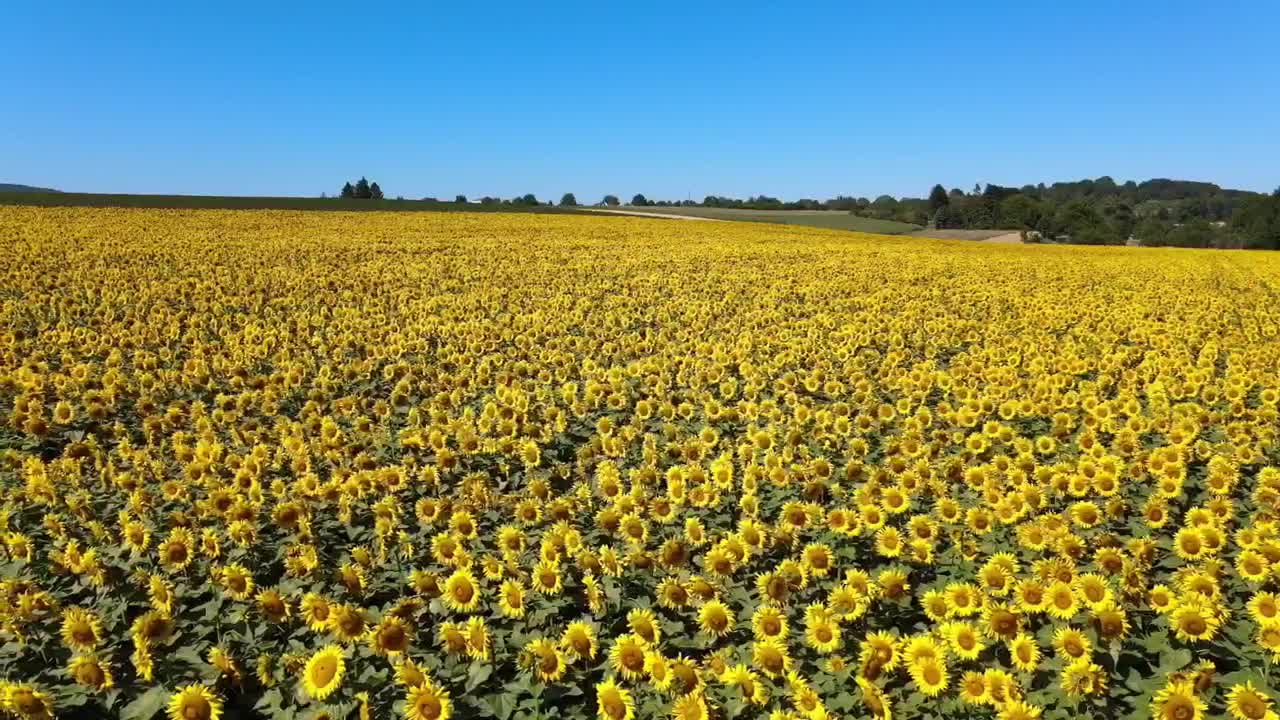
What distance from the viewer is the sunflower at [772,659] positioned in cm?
381

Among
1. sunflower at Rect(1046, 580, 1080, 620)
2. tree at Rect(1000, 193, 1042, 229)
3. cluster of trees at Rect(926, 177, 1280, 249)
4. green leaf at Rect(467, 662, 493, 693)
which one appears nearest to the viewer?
green leaf at Rect(467, 662, 493, 693)

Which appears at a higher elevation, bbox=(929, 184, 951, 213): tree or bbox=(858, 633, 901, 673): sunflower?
bbox=(929, 184, 951, 213): tree

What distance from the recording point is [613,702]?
364cm

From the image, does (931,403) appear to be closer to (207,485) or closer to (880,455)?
(880,455)

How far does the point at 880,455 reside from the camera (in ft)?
23.3

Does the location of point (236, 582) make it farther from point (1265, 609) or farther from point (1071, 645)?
point (1265, 609)

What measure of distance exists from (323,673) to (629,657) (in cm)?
→ 156

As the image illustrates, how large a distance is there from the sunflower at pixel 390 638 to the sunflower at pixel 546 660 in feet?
2.19

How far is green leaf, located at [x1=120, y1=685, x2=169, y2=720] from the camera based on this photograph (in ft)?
11.9

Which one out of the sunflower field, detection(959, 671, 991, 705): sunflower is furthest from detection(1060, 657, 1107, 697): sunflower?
detection(959, 671, 991, 705): sunflower

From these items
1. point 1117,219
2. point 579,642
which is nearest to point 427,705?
point 579,642

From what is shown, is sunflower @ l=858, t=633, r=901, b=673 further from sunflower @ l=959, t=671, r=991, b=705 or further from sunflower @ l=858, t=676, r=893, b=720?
sunflower @ l=959, t=671, r=991, b=705

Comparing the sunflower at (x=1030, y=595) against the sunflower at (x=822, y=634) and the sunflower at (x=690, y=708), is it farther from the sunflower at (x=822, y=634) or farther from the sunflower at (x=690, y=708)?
the sunflower at (x=690, y=708)

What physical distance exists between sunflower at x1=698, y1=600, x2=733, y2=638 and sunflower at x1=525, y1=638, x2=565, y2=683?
0.47m
